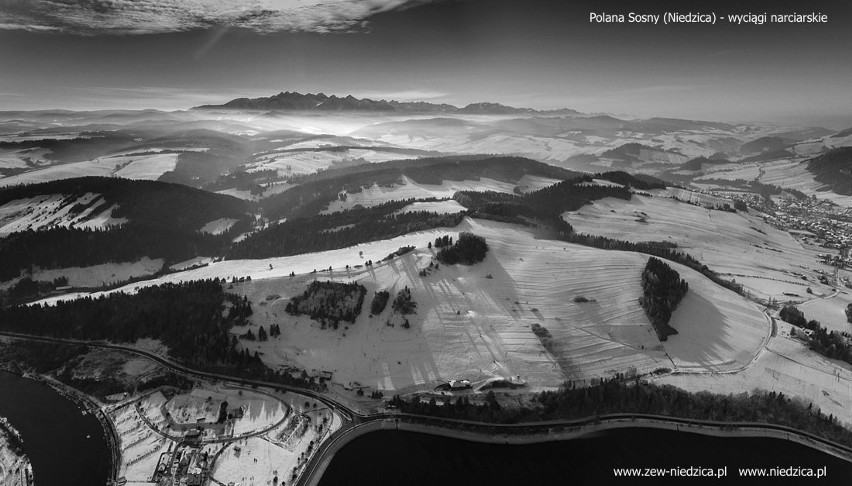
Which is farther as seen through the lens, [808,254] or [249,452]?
[808,254]

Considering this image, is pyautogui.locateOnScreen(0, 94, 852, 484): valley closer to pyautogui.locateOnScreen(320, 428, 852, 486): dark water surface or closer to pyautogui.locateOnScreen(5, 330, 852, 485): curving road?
pyautogui.locateOnScreen(5, 330, 852, 485): curving road

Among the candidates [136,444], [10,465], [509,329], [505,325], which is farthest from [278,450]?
[505,325]

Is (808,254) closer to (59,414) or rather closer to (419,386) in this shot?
(419,386)

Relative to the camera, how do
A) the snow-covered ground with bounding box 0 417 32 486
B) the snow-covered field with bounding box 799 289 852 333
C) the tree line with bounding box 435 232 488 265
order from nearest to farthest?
the snow-covered ground with bounding box 0 417 32 486
the snow-covered field with bounding box 799 289 852 333
the tree line with bounding box 435 232 488 265

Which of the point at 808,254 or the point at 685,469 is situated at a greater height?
the point at 808,254

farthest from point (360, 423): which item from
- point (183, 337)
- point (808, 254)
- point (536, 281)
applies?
point (808, 254)

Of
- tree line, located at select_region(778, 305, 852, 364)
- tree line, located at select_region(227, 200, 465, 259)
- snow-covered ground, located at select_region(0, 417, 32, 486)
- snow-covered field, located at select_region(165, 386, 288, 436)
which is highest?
tree line, located at select_region(227, 200, 465, 259)

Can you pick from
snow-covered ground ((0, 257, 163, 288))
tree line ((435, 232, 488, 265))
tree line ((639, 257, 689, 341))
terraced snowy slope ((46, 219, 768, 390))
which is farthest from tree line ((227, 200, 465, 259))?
tree line ((639, 257, 689, 341))
